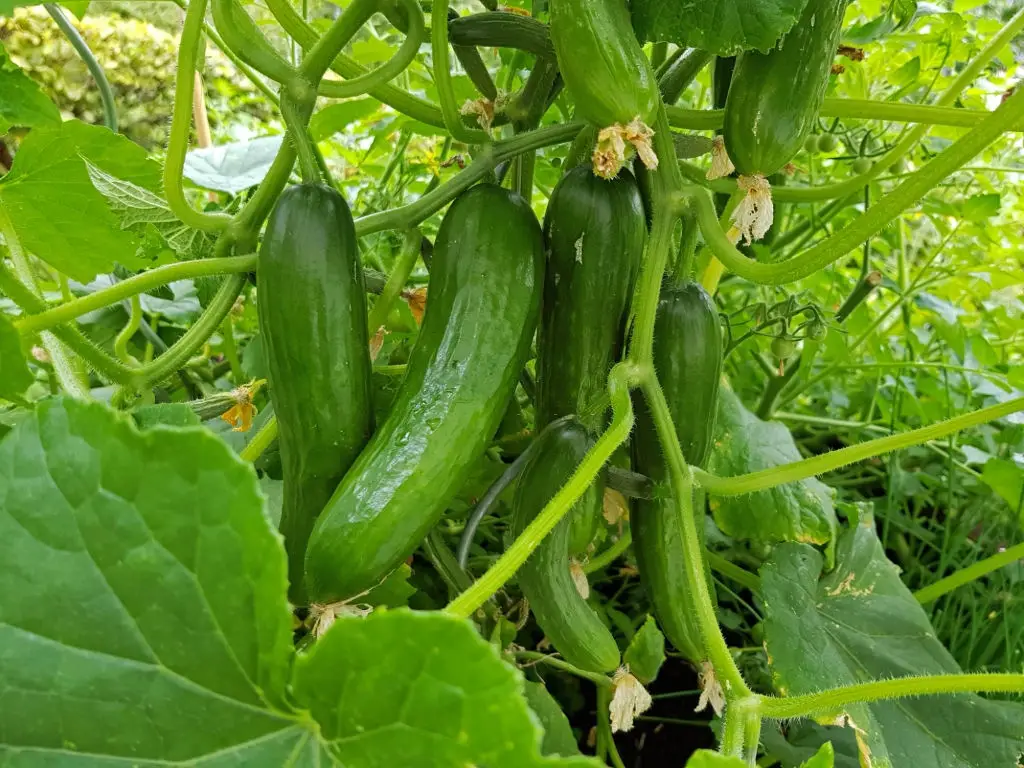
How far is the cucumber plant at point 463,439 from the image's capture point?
454mm

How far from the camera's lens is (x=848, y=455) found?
0.72 m

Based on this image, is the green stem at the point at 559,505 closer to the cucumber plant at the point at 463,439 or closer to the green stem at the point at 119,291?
the cucumber plant at the point at 463,439

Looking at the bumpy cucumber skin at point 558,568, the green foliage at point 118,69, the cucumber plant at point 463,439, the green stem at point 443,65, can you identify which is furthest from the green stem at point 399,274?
the green foliage at point 118,69

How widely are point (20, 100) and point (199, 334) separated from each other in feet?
1.01

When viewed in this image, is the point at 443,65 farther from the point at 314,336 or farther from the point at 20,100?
the point at 20,100

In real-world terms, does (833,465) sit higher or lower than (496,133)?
lower

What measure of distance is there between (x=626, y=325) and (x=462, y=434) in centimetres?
22

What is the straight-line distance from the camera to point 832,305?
183cm

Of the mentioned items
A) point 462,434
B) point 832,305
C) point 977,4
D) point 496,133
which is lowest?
point 462,434

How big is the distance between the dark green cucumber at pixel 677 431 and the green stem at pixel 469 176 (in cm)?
18

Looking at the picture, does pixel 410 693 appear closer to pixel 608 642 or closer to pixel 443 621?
pixel 443 621

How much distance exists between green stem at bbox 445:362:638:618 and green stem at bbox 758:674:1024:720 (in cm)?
22

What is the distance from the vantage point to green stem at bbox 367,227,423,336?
81cm

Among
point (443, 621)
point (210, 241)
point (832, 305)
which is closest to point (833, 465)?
point (443, 621)
